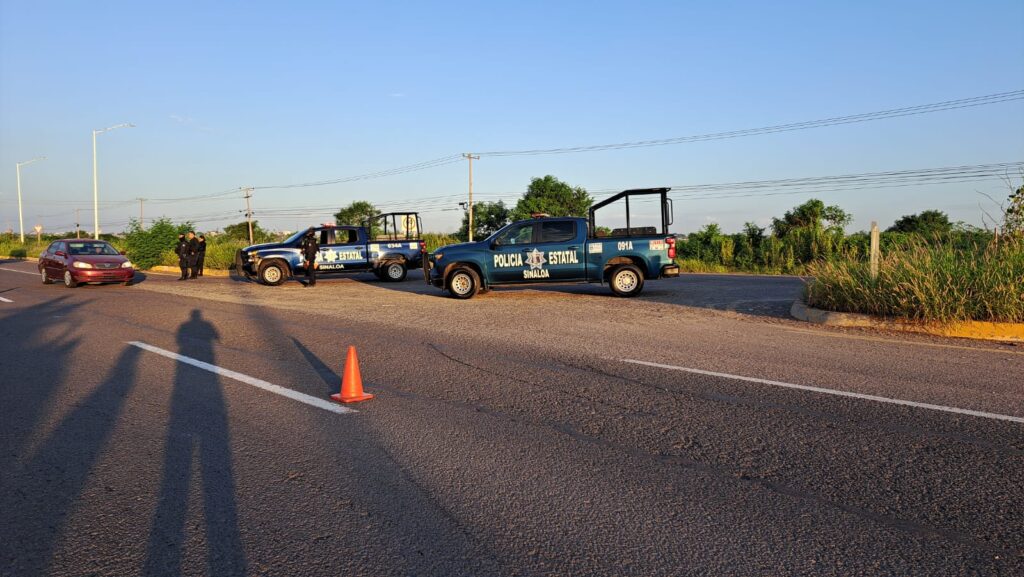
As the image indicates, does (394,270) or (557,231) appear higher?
(557,231)

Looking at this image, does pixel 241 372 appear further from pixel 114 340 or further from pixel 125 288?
pixel 125 288

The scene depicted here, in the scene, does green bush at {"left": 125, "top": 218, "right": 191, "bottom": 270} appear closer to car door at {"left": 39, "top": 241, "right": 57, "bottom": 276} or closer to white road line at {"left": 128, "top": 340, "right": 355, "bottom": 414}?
car door at {"left": 39, "top": 241, "right": 57, "bottom": 276}

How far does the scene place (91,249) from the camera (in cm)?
2112

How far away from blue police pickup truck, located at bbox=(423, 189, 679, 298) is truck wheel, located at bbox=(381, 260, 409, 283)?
240 inches

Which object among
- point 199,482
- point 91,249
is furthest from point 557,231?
point 91,249

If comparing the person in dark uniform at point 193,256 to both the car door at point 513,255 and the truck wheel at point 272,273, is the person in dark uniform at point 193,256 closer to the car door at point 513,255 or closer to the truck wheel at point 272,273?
the truck wheel at point 272,273

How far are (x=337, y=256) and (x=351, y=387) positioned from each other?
16108mm

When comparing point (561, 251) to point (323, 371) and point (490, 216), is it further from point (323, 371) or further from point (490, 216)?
point (490, 216)

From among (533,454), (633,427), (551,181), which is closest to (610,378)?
(633,427)

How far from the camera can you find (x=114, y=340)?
935 centimetres

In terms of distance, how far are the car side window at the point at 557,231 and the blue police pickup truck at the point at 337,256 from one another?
662 centimetres

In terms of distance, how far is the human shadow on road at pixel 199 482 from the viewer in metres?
3.01

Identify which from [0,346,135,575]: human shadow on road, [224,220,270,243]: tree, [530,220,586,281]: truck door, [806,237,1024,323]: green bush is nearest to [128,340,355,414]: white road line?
[0,346,135,575]: human shadow on road

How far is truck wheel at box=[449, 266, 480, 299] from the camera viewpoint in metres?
15.4
